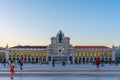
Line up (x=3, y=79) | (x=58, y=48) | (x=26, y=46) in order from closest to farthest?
(x=3, y=79)
(x=58, y=48)
(x=26, y=46)

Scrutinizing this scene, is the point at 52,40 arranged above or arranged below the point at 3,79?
above

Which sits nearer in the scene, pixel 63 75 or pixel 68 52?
pixel 63 75

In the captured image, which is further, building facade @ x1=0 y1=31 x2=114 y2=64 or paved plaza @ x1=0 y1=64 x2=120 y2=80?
building facade @ x1=0 y1=31 x2=114 y2=64

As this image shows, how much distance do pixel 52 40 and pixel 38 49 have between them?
6.60 m

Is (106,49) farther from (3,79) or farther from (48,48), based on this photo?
(3,79)

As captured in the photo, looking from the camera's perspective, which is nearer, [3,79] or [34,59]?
[3,79]

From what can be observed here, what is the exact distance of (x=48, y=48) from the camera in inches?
4749

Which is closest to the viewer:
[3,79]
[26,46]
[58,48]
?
[3,79]

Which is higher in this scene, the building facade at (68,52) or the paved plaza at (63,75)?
the building facade at (68,52)

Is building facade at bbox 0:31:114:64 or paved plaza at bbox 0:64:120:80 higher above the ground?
building facade at bbox 0:31:114:64

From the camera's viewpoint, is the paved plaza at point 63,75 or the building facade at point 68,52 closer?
the paved plaza at point 63,75

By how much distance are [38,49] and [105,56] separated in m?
26.2

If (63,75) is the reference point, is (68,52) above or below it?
above

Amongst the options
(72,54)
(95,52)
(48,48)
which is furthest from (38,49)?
(95,52)
